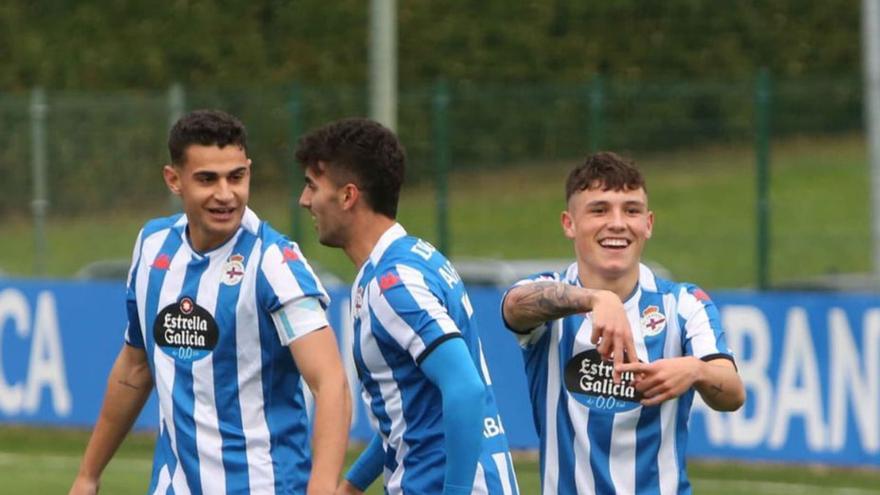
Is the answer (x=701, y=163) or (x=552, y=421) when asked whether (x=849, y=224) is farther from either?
(x=552, y=421)

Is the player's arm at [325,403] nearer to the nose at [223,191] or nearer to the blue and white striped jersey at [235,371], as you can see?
the blue and white striped jersey at [235,371]

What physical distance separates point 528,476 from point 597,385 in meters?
7.07

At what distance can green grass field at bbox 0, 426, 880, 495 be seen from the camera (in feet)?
40.1

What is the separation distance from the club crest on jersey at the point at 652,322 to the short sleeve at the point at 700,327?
60mm

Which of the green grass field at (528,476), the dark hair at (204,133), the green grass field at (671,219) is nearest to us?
the dark hair at (204,133)

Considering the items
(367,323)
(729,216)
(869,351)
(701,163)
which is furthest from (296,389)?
(729,216)

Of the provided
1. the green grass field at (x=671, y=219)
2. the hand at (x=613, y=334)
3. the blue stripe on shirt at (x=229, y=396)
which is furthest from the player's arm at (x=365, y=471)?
the green grass field at (x=671, y=219)

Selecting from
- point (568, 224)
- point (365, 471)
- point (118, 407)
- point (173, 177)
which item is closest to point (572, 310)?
point (568, 224)

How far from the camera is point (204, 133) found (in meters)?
6.25

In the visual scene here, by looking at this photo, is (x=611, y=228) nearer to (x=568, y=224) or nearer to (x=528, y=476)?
(x=568, y=224)

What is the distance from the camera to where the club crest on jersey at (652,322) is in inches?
230

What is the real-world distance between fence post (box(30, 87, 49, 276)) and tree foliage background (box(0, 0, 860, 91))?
1066 centimetres

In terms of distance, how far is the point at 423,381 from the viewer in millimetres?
5648

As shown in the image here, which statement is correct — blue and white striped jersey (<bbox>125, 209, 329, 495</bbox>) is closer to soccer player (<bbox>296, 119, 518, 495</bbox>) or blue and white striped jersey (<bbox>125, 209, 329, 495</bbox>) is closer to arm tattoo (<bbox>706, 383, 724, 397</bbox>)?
soccer player (<bbox>296, 119, 518, 495</bbox>)
